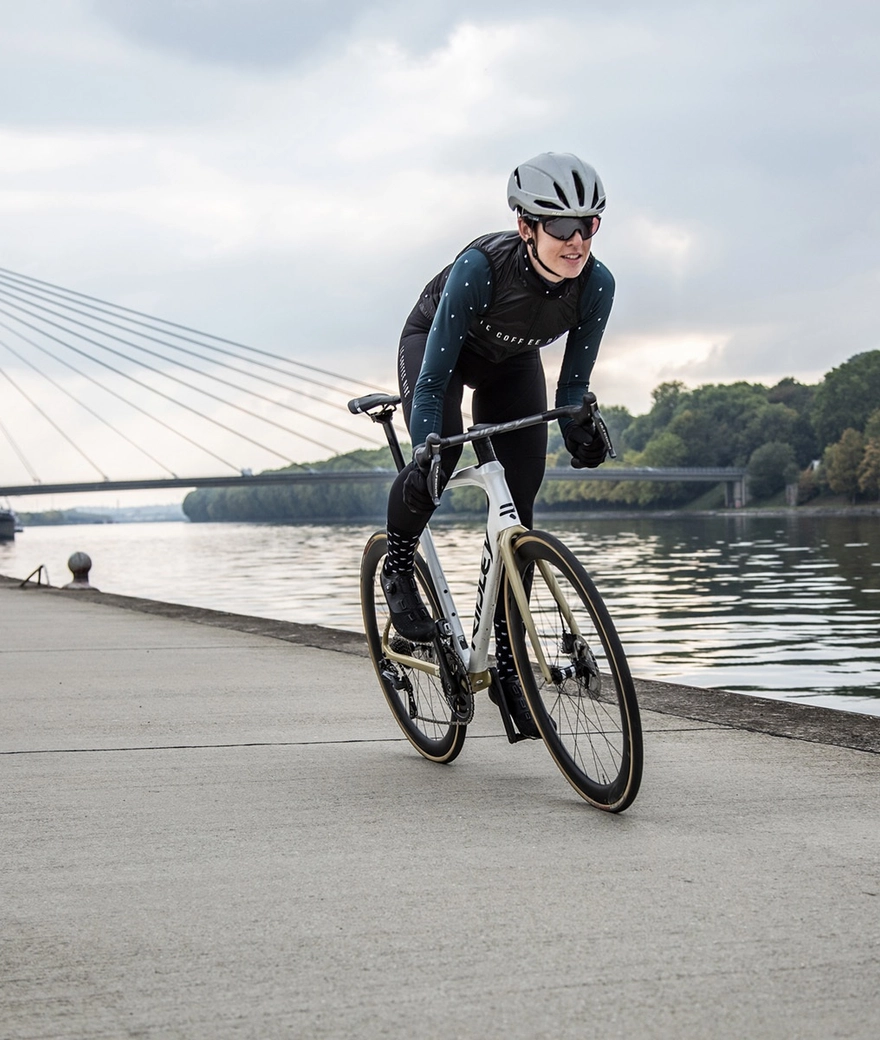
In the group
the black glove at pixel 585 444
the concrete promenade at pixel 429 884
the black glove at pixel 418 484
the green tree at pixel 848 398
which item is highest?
the green tree at pixel 848 398

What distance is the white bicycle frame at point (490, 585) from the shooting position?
135 inches

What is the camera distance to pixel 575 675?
3.37 m

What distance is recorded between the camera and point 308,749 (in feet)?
A: 14.0

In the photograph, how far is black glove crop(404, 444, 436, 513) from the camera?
142 inches

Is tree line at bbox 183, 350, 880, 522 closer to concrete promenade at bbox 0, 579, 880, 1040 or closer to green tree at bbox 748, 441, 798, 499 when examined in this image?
green tree at bbox 748, 441, 798, 499

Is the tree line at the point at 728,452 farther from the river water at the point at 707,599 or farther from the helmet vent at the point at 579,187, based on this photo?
the helmet vent at the point at 579,187

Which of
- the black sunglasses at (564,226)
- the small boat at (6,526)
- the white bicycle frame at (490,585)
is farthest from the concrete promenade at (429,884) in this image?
the small boat at (6,526)

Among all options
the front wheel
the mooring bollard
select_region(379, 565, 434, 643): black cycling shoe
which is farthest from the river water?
the front wheel

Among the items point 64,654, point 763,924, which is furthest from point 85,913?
point 64,654

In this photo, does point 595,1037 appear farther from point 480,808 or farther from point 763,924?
point 480,808

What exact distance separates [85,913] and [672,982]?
3.68 ft

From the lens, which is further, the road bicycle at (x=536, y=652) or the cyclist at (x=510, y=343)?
the cyclist at (x=510, y=343)

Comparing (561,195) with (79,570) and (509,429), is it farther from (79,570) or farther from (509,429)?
(79,570)

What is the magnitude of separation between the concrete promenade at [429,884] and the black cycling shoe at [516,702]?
16 cm
